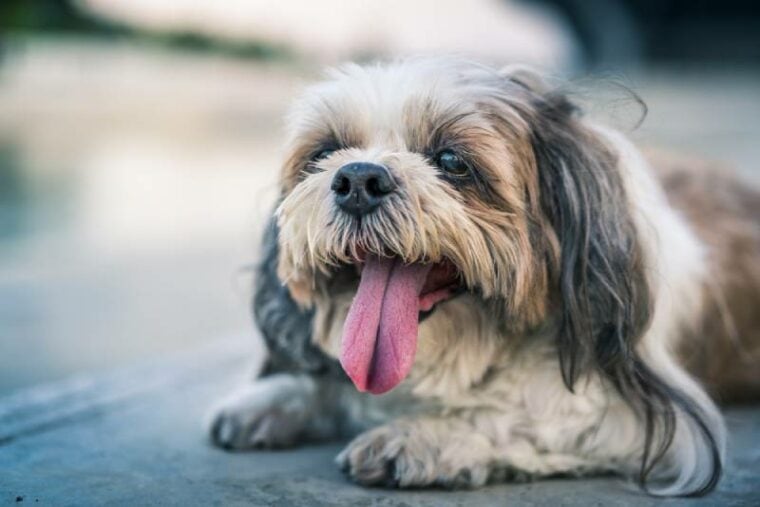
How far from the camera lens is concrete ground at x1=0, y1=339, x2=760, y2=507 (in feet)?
10.6

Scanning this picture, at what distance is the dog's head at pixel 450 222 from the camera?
317 centimetres

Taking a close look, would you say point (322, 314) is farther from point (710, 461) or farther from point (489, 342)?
point (710, 461)

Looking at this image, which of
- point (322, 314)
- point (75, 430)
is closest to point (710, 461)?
point (322, 314)

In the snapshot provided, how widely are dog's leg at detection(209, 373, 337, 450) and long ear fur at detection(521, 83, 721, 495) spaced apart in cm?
97

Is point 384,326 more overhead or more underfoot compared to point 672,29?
more overhead

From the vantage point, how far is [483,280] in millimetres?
3209

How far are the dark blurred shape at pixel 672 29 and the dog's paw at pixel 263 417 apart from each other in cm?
2503

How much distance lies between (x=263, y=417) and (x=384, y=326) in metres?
0.82

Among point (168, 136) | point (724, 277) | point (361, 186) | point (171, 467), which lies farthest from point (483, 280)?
point (168, 136)

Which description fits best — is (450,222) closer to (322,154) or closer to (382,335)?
(382,335)

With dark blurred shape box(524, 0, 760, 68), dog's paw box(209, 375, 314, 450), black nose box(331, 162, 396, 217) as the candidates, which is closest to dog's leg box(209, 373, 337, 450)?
dog's paw box(209, 375, 314, 450)

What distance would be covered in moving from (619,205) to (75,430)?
7.10 feet

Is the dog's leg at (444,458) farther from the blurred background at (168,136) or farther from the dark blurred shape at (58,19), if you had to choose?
the dark blurred shape at (58,19)

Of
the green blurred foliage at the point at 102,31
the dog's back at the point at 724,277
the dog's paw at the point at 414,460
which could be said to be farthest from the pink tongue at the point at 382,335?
the green blurred foliage at the point at 102,31
